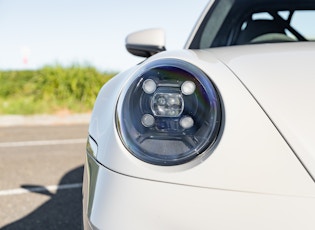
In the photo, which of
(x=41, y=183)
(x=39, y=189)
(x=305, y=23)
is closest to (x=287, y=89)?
(x=305, y=23)

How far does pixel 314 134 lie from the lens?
943mm

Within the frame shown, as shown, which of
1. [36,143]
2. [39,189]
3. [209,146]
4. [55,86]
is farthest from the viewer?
[55,86]

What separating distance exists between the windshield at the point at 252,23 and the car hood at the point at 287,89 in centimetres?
92

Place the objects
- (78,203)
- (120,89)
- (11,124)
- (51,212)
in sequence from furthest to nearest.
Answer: (11,124) → (78,203) → (51,212) → (120,89)

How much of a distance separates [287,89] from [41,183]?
3.15m

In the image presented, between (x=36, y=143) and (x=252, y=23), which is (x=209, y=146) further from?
(x=36, y=143)

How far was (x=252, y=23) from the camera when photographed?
226 centimetres

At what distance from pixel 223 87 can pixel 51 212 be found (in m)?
2.18

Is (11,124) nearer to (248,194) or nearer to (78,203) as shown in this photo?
(78,203)

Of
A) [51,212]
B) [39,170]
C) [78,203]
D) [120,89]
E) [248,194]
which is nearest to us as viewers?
[248,194]

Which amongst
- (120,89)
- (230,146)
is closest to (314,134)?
(230,146)

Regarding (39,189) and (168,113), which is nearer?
(168,113)

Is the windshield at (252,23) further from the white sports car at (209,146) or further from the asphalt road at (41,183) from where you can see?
the asphalt road at (41,183)

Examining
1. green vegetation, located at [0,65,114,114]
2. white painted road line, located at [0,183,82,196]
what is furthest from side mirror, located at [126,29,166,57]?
green vegetation, located at [0,65,114,114]
